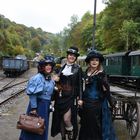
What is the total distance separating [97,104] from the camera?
26.3ft

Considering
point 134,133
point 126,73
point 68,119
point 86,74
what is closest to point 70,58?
point 86,74

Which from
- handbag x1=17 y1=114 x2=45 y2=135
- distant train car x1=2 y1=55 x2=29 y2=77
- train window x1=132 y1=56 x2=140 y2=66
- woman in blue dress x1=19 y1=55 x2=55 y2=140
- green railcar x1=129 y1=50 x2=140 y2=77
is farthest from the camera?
distant train car x1=2 y1=55 x2=29 y2=77

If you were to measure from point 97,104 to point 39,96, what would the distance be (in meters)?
0.99

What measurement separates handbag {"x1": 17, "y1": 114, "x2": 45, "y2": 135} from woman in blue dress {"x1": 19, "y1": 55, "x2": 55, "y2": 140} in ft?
0.40

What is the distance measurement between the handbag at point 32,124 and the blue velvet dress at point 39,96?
6.9 inches

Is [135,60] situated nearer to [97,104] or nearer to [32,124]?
[97,104]

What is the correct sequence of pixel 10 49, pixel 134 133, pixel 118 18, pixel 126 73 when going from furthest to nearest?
pixel 10 49 < pixel 118 18 < pixel 126 73 < pixel 134 133

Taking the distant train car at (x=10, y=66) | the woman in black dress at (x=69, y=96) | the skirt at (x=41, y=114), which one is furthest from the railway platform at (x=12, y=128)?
the distant train car at (x=10, y=66)

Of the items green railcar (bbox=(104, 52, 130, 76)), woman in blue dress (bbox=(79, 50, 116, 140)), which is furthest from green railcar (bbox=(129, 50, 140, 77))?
woman in blue dress (bbox=(79, 50, 116, 140))

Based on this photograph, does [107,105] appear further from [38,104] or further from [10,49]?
[10,49]

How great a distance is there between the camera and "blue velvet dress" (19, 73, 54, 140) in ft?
25.3

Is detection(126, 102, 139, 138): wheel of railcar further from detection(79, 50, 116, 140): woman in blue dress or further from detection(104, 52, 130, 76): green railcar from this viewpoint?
detection(104, 52, 130, 76): green railcar

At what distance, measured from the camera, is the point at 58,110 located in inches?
334

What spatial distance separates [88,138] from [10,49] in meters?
87.7
